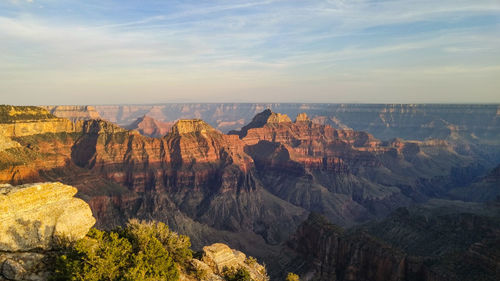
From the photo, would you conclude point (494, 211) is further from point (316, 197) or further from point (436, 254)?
point (316, 197)

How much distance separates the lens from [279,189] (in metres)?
189

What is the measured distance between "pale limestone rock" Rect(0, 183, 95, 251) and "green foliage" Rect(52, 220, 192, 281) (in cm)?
161

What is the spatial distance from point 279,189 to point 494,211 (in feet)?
355

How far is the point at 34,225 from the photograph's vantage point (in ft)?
88.0

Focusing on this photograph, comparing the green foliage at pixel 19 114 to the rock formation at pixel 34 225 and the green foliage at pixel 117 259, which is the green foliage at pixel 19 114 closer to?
the rock formation at pixel 34 225

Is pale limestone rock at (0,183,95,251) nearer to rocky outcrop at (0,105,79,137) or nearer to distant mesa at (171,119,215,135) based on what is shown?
rocky outcrop at (0,105,79,137)

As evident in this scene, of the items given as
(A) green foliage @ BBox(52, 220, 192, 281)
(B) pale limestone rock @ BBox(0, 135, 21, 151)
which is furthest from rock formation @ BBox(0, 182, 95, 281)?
(B) pale limestone rock @ BBox(0, 135, 21, 151)

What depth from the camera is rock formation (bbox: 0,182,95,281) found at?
25.1 m

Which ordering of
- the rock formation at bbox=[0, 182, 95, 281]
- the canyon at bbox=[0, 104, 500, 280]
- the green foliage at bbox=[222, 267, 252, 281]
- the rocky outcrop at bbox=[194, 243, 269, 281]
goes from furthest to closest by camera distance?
the canyon at bbox=[0, 104, 500, 280] < the rocky outcrop at bbox=[194, 243, 269, 281] < the green foliage at bbox=[222, 267, 252, 281] < the rock formation at bbox=[0, 182, 95, 281]

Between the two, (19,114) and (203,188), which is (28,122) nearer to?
(19,114)

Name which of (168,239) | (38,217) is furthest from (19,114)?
(38,217)

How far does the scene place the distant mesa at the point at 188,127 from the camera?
16962cm

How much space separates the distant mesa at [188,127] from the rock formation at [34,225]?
141 metres

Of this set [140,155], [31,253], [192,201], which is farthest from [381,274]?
[140,155]
